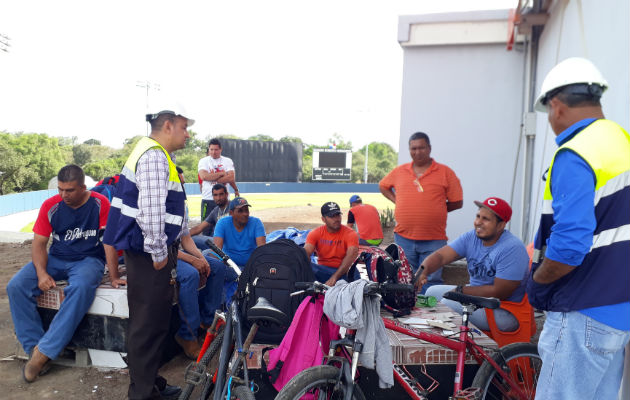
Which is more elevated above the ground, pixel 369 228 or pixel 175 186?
pixel 175 186

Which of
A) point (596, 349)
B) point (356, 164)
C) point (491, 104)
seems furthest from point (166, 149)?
point (356, 164)

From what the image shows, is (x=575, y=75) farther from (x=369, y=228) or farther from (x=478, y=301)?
(x=369, y=228)

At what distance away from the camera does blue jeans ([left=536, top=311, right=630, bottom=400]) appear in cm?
191

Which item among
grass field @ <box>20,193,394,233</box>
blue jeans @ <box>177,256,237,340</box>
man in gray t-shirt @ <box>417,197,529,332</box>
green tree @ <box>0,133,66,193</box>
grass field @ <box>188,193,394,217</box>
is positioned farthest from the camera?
green tree @ <box>0,133,66,193</box>

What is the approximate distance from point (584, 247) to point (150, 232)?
231 centimetres

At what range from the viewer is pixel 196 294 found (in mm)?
4086

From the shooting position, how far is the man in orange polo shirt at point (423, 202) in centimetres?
504

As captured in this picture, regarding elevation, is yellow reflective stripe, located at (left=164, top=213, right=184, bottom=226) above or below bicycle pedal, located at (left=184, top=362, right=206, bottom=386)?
above

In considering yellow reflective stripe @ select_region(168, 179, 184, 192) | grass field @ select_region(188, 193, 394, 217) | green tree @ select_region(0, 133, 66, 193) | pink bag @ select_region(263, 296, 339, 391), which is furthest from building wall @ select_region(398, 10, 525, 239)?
green tree @ select_region(0, 133, 66, 193)

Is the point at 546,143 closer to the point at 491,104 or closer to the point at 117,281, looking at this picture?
the point at 491,104

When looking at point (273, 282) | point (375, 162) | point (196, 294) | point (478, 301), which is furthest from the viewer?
point (375, 162)

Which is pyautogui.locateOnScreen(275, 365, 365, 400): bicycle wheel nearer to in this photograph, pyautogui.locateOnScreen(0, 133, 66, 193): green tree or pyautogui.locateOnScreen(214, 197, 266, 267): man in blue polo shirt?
pyautogui.locateOnScreen(214, 197, 266, 267): man in blue polo shirt

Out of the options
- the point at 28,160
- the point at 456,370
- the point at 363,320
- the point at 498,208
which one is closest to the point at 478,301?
the point at 456,370

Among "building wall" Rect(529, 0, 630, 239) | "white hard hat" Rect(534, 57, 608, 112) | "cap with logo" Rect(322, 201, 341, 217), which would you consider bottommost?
"cap with logo" Rect(322, 201, 341, 217)
